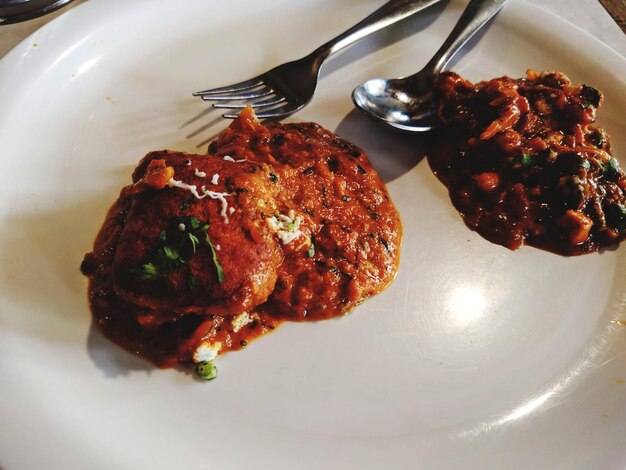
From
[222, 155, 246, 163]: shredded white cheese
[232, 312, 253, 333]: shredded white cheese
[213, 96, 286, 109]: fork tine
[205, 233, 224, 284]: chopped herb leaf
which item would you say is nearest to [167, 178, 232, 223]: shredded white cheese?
[205, 233, 224, 284]: chopped herb leaf

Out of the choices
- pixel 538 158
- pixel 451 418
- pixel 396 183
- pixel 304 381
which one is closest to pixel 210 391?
pixel 304 381

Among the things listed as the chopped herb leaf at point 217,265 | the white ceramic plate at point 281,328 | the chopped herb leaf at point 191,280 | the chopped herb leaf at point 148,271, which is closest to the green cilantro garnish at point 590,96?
the white ceramic plate at point 281,328

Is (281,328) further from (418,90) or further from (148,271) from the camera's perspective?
(418,90)

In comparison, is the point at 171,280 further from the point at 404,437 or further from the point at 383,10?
the point at 383,10

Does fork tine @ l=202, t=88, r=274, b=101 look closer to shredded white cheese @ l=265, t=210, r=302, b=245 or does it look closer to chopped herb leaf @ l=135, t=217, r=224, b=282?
shredded white cheese @ l=265, t=210, r=302, b=245

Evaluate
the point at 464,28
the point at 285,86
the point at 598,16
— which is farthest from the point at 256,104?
the point at 598,16

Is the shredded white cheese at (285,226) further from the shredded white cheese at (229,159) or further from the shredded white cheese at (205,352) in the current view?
the shredded white cheese at (205,352)
